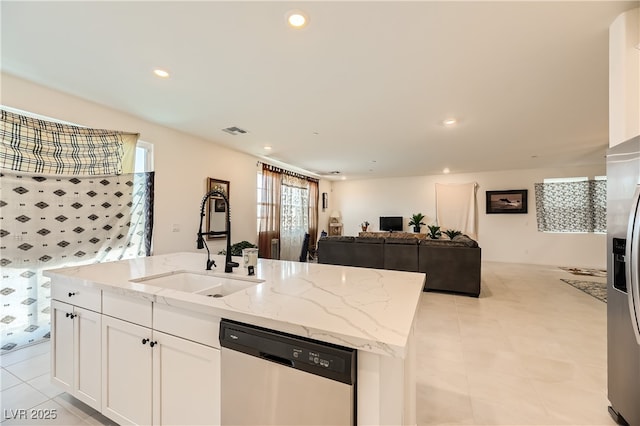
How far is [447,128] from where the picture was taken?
143 inches

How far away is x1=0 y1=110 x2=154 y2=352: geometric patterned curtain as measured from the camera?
2338 mm

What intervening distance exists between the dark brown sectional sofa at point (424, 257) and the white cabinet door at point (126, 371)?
371 cm

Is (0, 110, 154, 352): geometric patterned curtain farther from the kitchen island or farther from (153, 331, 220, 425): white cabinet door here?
(153, 331, 220, 425): white cabinet door

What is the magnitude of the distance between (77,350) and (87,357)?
0.11 m

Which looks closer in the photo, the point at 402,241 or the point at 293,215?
the point at 402,241

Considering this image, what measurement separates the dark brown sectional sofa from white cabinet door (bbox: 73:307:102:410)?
3.70m

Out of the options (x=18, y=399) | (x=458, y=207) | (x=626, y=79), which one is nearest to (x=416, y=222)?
(x=458, y=207)

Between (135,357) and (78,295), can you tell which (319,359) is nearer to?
(135,357)

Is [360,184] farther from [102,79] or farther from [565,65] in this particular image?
[102,79]

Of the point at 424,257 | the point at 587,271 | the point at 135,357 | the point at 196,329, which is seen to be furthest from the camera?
the point at 587,271

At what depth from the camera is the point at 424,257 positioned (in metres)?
4.23

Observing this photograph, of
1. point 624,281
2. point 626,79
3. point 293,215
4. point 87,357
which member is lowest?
point 87,357

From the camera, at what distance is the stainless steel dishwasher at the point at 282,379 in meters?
0.84

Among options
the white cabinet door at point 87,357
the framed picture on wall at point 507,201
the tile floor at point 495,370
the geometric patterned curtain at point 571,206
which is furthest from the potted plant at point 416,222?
the white cabinet door at point 87,357
